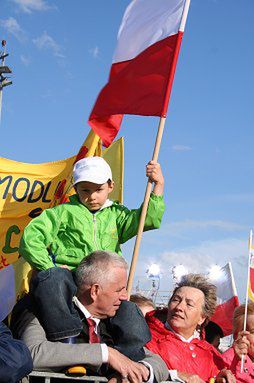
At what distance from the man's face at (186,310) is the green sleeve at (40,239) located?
0.98 meters

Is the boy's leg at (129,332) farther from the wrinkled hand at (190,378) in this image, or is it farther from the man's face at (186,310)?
the man's face at (186,310)

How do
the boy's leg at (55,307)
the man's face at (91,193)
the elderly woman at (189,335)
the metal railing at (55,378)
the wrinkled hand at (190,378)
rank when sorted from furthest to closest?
1. the man's face at (91,193)
2. the elderly woman at (189,335)
3. the wrinkled hand at (190,378)
4. the boy's leg at (55,307)
5. the metal railing at (55,378)

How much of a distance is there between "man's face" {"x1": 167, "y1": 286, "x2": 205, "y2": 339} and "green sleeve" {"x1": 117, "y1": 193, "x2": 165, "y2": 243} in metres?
0.53

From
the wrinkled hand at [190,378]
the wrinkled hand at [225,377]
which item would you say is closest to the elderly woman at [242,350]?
the wrinkled hand at [225,377]

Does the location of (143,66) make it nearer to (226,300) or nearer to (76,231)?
(76,231)

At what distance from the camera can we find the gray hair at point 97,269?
12.9 ft

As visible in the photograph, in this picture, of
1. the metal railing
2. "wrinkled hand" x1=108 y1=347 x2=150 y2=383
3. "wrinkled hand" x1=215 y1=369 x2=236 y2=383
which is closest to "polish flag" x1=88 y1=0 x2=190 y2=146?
"wrinkled hand" x1=215 y1=369 x2=236 y2=383

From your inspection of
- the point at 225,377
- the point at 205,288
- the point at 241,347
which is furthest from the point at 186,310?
the point at 225,377

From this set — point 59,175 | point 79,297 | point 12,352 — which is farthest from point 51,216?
point 59,175

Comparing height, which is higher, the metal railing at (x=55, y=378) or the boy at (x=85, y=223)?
the boy at (x=85, y=223)

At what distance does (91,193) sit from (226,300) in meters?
2.83

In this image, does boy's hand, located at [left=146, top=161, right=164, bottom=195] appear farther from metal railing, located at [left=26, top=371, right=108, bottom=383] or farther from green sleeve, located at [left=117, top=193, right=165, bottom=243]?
metal railing, located at [left=26, top=371, right=108, bottom=383]

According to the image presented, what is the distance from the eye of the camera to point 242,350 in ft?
16.1

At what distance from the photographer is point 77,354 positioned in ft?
11.5
